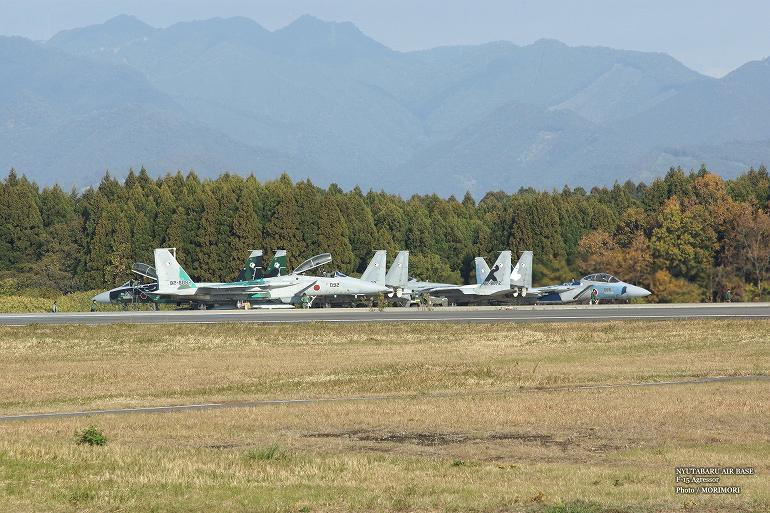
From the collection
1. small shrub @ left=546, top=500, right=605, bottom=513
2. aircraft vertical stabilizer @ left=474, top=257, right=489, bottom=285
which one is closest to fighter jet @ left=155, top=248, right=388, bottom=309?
aircraft vertical stabilizer @ left=474, top=257, right=489, bottom=285

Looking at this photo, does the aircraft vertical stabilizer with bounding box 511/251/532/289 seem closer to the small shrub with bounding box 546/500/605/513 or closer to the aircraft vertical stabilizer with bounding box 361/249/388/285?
the aircraft vertical stabilizer with bounding box 361/249/388/285

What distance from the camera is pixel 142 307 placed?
83.3 metres

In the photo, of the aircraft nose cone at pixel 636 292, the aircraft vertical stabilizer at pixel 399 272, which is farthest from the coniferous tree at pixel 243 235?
the aircraft nose cone at pixel 636 292

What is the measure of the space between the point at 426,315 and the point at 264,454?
153 feet

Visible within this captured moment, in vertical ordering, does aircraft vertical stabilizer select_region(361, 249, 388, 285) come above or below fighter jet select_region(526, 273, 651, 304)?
above

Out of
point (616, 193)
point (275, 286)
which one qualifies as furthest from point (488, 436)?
point (616, 193)

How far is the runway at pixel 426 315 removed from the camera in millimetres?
62062

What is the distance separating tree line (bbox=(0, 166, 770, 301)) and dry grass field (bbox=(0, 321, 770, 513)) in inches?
1558

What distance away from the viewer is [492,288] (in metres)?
80.8

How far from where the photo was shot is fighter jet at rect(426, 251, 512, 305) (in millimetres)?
80312

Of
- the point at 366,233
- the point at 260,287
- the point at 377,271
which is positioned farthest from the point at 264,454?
the point at 366,233

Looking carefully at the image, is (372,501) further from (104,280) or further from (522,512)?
(104,280)

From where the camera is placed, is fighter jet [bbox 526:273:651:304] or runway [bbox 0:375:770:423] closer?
runway [bbox 0:375:770:423]

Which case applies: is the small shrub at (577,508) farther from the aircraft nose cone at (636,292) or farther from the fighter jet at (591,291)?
the aircraft nose cone at (636,292)
